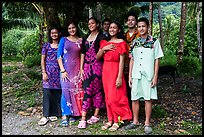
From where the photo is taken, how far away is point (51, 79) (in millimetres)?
4707

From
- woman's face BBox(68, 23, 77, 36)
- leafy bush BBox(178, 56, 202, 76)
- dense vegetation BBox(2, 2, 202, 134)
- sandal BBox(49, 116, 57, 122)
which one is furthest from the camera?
leafy bush BBox(178, 56, 202, 76)

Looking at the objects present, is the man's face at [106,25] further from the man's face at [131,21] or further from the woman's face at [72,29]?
the woman's face at [72,29]

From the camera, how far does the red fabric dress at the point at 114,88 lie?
421 cm

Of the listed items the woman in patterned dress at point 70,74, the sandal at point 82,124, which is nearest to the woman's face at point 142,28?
the woman in patterned dress at point 70,74

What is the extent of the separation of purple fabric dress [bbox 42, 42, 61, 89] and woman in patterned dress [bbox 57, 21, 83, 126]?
176mm

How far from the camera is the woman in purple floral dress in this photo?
14.2 feet

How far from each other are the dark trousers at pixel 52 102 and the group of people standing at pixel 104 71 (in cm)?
2

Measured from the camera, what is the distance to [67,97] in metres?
4.61

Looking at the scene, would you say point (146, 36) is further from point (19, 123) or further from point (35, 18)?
point (35, 18)

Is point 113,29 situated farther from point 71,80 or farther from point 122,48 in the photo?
point 71,80

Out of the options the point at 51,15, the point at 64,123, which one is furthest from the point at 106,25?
the point at 51,15

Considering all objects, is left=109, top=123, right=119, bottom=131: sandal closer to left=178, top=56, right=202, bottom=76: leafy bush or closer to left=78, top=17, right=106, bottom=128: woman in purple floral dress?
left=78, top=17, right=106, bottom=128: woman in purple floral dress

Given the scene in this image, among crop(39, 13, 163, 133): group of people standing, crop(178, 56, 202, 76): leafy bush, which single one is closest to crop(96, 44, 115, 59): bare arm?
crop(39, 13, 163, 133): group of people standing

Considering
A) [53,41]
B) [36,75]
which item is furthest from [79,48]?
[36,75]
